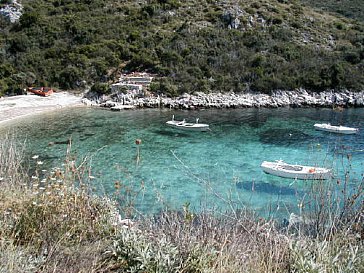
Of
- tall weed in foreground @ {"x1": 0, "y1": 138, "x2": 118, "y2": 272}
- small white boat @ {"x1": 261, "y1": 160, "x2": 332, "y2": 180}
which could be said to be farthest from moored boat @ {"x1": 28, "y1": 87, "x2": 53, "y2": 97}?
tall weed in foreground @ {"x1": 0, "y1": 138, "x2": 118, "y2": 272}

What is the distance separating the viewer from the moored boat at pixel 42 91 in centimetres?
3422

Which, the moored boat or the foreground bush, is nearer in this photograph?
the foreground bush

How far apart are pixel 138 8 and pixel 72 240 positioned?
55268mm

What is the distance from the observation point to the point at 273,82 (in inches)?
1496

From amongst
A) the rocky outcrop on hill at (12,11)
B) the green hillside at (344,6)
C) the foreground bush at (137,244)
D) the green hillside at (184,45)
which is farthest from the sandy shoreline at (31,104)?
the green hillside at (344,6)

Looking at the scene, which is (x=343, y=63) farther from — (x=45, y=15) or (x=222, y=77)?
(x=45, y=15)

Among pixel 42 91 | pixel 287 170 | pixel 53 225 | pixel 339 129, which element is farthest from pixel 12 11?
pixel 53 225

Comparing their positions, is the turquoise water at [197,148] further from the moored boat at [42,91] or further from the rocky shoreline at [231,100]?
the moored boat at [42,91]

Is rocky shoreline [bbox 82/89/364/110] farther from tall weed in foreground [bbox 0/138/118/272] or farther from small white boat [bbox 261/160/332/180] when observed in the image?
tall weed in foreground [bbox 0/138/118/272]

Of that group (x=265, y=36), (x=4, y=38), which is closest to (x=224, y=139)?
(x=265, y=36)

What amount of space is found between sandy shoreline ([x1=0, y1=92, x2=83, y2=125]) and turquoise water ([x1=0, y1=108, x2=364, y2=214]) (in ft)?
4.70

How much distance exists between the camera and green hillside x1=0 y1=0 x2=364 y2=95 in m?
38.6

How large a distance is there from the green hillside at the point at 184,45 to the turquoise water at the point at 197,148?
765 cm

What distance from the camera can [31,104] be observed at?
3052 centimetres
